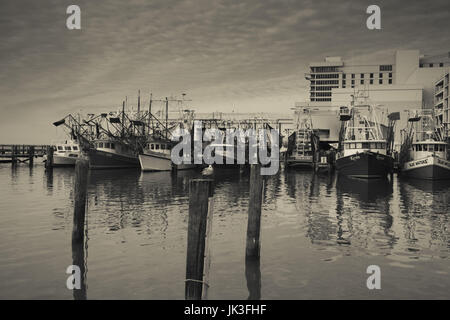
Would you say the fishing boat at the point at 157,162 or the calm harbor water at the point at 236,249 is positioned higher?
the fishing boat at the point at 157,162

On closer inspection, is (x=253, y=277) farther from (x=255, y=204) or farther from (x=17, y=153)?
(x=17, y=153)

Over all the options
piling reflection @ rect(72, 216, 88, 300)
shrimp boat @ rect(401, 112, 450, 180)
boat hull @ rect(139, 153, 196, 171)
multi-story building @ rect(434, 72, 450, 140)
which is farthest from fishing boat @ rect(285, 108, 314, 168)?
piling reflection @ rect(72, 216, 88, 300)

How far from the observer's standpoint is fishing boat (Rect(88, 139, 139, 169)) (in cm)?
6277

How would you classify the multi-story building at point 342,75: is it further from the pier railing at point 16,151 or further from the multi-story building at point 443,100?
the pier railing at point 16,151

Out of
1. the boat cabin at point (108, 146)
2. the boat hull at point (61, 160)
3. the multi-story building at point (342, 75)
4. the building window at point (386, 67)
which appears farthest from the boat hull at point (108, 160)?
the building window at point (386, 67)

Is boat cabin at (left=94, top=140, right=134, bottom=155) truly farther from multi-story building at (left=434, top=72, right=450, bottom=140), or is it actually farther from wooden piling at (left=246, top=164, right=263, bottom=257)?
multi-story building at (left=434, top=72, right=450, bottom=140)

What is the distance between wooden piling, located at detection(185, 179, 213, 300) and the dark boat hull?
38976 mm

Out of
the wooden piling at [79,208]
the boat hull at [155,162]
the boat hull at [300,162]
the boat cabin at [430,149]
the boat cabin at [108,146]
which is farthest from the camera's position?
the boat cabin at [108,146]

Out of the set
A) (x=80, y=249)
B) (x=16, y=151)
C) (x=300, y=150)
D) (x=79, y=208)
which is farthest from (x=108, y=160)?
(x=80, y=249)

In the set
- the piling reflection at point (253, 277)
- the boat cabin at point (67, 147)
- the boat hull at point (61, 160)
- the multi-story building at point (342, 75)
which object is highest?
the multi-story building at point (342, 75)

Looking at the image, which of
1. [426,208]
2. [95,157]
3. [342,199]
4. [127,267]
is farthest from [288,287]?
[95,157]

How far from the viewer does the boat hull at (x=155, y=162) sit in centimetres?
5719

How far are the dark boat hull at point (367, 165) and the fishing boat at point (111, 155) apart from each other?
36773mm
